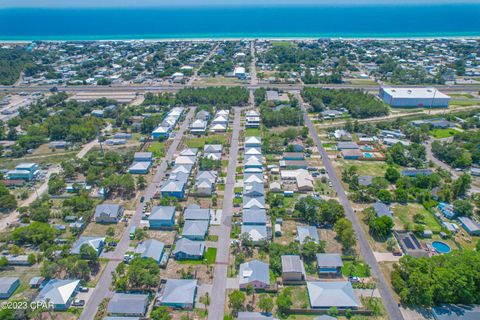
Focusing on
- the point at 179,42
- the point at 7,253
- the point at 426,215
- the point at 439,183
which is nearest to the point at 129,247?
the point at 7,253

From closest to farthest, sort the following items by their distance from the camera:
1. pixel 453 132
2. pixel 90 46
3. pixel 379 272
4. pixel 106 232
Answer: pixel 379 272
pixel 106 232
pixel 453 132
pixel 90 46

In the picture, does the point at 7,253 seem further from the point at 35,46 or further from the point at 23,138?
the point at 35,46

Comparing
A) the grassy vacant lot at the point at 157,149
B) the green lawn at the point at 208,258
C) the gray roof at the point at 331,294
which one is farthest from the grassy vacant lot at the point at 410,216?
the grassy vacant lot at the point at 157,149

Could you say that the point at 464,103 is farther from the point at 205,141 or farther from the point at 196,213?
the point at 196,213

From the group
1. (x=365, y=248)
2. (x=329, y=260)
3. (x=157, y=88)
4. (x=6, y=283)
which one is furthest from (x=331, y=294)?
(x=157, y=88)

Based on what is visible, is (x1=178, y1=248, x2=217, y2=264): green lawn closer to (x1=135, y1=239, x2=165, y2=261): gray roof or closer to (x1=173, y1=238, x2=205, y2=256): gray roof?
(x1=173, y1=238, x2=205, y2=256): gray roof

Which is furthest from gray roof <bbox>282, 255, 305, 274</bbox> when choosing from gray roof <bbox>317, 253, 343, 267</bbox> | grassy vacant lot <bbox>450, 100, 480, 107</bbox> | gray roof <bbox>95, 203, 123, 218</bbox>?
grassy vacant lot <bbox>450, 100, 480, 107</bbox>

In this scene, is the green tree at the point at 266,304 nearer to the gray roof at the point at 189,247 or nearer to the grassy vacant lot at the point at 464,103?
the gray roof at the point at 189,247
